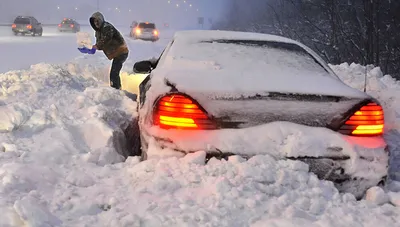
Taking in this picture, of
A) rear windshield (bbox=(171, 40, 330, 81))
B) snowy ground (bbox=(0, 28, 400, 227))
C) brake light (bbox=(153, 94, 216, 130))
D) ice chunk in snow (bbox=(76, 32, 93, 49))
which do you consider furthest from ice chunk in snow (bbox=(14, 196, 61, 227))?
ice chunk in snow (bbox=(76, 32, 93, 49))

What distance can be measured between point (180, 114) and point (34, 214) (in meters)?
1.17

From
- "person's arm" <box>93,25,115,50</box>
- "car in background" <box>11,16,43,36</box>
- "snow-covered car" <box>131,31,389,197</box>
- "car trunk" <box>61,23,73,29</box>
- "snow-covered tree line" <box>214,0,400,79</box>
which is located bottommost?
"car trunk" <box>61,23,73,29</box>

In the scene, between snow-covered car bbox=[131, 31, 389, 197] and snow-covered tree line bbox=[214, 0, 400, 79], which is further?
snow-covered tree line bbox=[214, 0, 400, 79]

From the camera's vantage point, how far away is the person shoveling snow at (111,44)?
7.88 meters

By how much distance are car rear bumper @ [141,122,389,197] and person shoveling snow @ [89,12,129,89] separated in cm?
511

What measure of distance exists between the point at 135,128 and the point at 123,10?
16426cm

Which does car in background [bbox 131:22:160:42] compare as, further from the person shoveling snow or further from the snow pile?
the person shoveling snow

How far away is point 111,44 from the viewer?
800cm

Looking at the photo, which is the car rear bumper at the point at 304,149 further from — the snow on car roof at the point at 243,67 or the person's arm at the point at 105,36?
the person's arm at the point at 105,36

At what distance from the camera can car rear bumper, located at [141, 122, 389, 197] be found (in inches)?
116

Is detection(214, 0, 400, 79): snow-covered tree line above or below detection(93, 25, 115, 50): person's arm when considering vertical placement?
below

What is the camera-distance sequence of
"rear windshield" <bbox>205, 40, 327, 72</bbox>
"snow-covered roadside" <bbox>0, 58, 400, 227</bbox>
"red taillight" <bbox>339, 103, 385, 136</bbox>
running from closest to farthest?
"snow-covered roadside" <bbox>0, 58, 400, 227</bbox>
"red taillight" <bbox>339, 103, 385, 136</bbox>
"rear windshield" <bbox>205, 40, 327, 72</bbox>

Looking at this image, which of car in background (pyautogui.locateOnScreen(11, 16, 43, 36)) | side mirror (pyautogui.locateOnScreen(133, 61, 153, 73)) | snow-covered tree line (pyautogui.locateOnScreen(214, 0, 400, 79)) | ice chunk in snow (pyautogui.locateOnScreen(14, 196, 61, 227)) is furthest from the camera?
car in background (pyautogui.locateOnScreen(11, 16, 43, 36))

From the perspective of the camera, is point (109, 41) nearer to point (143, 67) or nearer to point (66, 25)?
point (143, 67)
